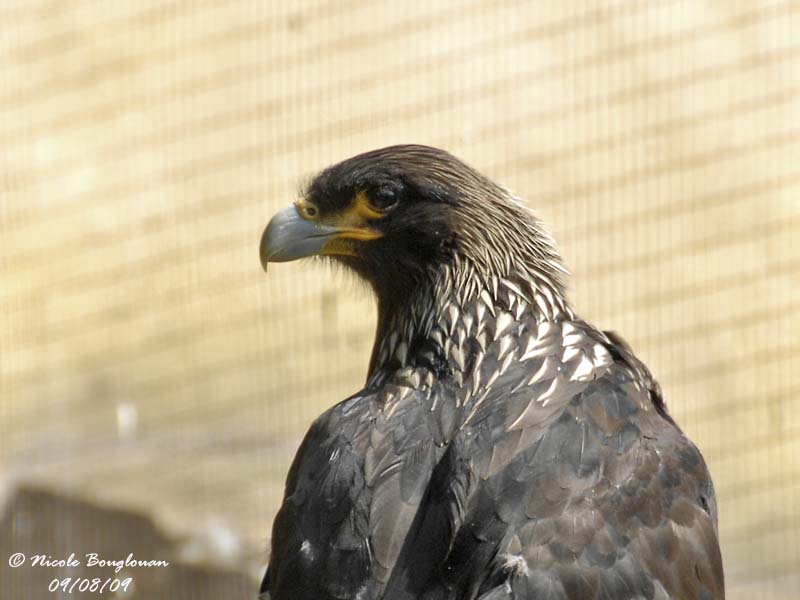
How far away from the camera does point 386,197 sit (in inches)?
167

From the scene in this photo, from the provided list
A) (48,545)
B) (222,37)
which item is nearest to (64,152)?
(222,37)

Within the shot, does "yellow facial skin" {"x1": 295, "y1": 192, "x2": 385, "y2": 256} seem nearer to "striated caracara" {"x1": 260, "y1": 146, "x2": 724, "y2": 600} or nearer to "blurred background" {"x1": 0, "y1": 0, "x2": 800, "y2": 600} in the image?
"striated caracara" {"x1": 260, "y1": 146, "x2": 724, "y2": 600}

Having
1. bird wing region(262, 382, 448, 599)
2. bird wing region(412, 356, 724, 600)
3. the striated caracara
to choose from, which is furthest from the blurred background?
bird wing region(412, 356, 724, 600)

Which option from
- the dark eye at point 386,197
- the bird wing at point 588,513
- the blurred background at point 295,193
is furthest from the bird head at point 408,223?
the blurred background at point 295,193

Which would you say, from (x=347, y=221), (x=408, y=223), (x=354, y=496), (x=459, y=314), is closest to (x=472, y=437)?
(x=354, y=496)

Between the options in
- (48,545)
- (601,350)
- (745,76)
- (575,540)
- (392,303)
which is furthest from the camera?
(745,76)

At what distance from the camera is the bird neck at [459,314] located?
13.6ft

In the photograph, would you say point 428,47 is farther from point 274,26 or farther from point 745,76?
point 745,76

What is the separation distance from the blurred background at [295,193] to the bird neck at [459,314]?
11.0 feet

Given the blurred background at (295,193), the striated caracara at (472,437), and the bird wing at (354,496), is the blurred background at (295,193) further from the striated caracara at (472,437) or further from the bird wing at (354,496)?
the bird wing at (354,496)

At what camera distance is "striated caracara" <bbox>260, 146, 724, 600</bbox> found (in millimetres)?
3459

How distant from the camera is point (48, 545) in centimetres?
695

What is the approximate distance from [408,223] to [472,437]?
2.82ft

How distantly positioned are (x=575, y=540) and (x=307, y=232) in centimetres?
145
